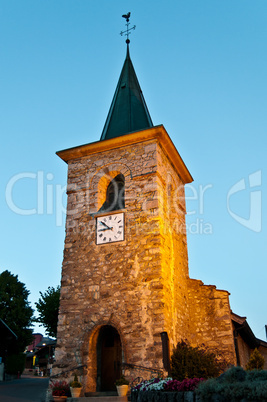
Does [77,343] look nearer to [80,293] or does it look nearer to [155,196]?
[80,293]

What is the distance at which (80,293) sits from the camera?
10641 mm

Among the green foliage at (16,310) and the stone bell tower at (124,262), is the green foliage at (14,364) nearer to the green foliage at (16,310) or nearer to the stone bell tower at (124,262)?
the green foliage at (16,310)

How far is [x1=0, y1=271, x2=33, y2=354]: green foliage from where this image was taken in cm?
2391

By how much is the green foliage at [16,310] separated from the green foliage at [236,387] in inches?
780

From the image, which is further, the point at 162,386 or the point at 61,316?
the point at 61,316

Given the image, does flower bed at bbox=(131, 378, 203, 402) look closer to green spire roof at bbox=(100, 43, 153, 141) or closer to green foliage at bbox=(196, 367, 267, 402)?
green foliage at bbox=(196, 367, 267, 402)

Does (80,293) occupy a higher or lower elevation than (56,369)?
higher

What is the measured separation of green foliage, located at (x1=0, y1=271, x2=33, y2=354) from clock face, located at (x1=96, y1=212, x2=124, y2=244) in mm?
14868

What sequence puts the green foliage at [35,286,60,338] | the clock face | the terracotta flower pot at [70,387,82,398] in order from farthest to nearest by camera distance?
the green foliage at [35,286,60,338], the clock face, the terracotta flower pot at [70,387,82,398]

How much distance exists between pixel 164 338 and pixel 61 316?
300cm

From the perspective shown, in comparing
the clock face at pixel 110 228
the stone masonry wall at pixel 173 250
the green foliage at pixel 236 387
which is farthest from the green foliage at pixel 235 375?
the clock face at pixel 110 228

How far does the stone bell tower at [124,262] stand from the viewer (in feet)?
31.9

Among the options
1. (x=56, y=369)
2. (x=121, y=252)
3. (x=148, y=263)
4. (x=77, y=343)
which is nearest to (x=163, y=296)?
(x=148, y=263)

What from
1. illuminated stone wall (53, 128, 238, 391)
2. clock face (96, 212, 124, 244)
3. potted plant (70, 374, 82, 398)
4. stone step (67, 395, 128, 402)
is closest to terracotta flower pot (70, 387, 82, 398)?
potted plant (70, 374, 82, 398)
